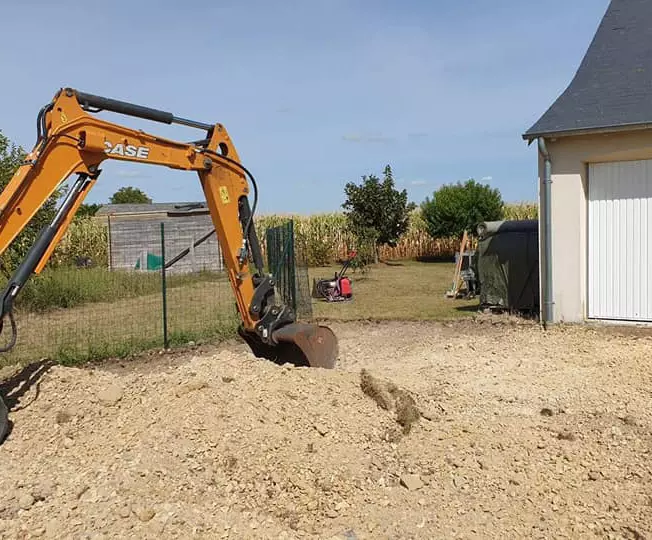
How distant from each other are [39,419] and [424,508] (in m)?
3.29

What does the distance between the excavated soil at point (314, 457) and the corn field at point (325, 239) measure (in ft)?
68.7

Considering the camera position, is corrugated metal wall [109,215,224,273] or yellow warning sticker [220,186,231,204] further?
corrugated metal wall [109,215,224,273]

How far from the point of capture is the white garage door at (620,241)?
38.3 feet

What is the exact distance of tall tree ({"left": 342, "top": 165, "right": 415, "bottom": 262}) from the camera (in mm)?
33188

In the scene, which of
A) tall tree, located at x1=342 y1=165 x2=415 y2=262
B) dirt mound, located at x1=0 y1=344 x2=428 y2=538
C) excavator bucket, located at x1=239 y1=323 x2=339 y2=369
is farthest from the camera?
tall tree, located at x1=342 y1=165 x2=415 y2=262

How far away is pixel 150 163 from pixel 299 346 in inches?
95.4

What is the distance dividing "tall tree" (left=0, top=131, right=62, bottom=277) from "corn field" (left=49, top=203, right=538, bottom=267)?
9.09 meters

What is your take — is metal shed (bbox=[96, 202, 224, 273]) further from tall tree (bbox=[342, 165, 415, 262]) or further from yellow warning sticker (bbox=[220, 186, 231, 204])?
yellow warning sticker (bbox=[220, 186, 231, 204])

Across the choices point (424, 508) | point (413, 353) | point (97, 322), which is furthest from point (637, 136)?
point (97, 322)

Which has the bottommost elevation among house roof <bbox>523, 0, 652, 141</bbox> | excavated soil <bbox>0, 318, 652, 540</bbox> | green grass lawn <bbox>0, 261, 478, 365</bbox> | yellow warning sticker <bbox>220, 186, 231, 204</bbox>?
excavated soil <bbox>0, 318, 652, 540</bbox>

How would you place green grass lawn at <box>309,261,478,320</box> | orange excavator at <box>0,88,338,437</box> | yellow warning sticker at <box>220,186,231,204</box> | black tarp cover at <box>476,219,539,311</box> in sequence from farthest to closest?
green grass lawn at <box>309,261,478,320</box>
black tarp cover at <box>476,219,539,311</box>
yellow warning sticker at <box>220,186,231,204</box>
orange excavator at <box>0,88,338,437</box>

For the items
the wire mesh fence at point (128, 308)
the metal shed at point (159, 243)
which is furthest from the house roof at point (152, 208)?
the wire mesh fence at point (128, 308)

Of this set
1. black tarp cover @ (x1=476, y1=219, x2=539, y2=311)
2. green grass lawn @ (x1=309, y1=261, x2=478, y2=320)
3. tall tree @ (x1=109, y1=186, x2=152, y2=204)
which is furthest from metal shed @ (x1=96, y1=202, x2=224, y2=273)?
tall tree @ (x1=109, y1=186, x2=152, y2=204)

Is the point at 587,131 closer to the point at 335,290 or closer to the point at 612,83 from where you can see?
the point at 612,83
